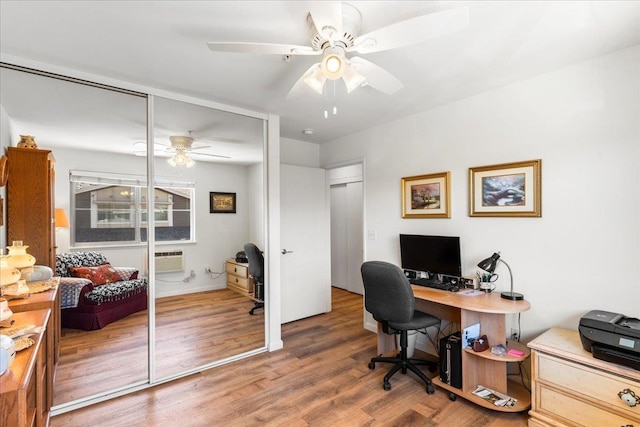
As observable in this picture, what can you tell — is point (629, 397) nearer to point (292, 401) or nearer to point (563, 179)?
point (563, 179)

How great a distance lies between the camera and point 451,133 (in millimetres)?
2945

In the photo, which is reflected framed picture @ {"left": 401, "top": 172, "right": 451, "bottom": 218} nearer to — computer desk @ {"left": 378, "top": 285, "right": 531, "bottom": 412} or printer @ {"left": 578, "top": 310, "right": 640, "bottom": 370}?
computer desk @ {"left": 378, "top": 285, "right": 531, "bottom": 412}

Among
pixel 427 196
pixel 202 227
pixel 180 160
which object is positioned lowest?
pixel 202 227

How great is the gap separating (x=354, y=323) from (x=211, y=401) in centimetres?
211

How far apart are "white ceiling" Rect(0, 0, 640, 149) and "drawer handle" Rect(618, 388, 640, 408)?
2.06 m

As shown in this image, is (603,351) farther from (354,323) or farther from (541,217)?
(354,323)

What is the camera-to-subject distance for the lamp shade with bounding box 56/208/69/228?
2.19m

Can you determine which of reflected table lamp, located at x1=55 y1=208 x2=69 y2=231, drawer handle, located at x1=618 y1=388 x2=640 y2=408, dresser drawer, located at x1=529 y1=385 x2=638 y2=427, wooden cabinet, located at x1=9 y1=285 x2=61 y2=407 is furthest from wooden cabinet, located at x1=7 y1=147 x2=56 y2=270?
drawer handle, located at x1=618 y1=388 x2=640 y2=408

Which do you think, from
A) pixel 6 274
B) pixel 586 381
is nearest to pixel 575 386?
pixel 586 381

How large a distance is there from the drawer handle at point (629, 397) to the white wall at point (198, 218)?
9.61ft

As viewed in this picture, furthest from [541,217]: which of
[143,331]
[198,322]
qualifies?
[143,331]

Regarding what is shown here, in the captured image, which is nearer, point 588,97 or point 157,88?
point 588,97

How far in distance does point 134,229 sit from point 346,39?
2166mm

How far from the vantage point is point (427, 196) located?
10.3 feet
